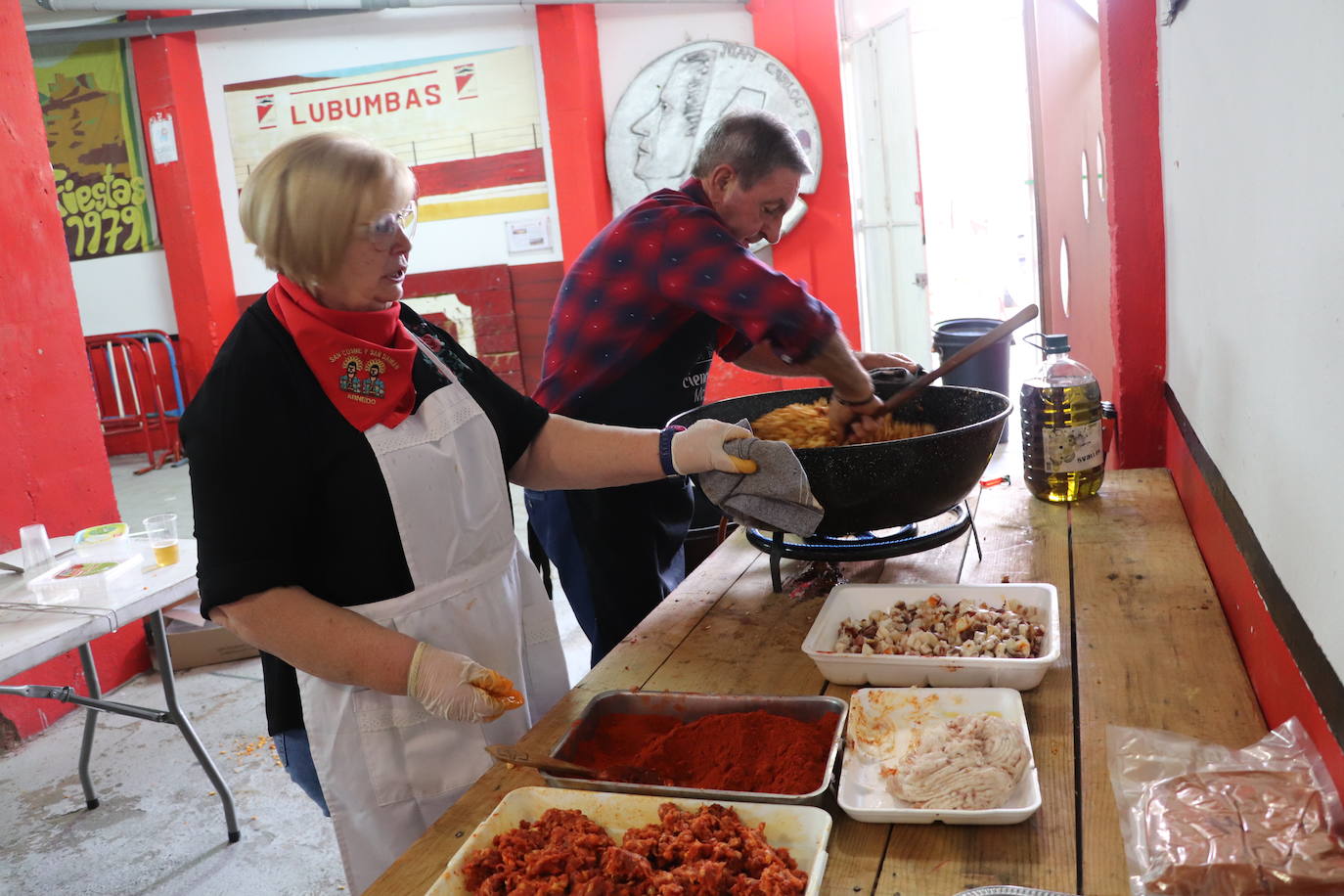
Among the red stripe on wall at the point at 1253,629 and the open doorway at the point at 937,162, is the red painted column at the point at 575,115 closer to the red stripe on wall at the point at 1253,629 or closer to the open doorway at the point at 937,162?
the open doorway at the point at 937,162

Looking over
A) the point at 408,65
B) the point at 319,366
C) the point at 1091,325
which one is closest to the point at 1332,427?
the point at 319,366

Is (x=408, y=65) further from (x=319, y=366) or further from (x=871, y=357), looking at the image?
(x=319, y=366)

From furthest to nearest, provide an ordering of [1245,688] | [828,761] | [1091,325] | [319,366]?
[1091,325] < [319,366] < [1245,688] < [828,761]

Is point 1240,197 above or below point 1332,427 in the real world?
above

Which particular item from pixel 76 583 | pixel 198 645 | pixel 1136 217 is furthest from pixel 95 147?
pixel 1136 217

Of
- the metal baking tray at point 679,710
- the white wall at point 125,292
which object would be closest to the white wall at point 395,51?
the white wall at point 125,292

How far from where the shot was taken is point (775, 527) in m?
1.83

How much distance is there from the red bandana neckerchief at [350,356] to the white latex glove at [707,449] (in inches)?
20.1

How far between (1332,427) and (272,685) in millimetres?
1586

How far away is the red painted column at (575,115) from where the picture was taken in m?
6.82

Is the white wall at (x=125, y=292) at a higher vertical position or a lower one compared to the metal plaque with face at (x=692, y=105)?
lower

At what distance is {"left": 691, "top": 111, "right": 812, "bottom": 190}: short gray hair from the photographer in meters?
2.47

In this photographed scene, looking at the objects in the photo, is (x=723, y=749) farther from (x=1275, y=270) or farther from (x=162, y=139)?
(x=162, y=139)

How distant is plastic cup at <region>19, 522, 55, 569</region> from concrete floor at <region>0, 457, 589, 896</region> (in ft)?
2.92
